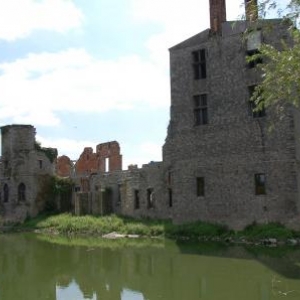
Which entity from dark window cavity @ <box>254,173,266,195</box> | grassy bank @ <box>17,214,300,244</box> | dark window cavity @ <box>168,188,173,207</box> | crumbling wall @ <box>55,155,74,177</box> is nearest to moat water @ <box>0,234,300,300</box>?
grassy bank @ <box>17,214,300,244</box>

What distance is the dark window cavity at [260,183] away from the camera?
1013 inches

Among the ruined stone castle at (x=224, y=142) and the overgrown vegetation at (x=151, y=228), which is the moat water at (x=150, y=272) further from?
the ruined stone castle at (x=224, y=142)

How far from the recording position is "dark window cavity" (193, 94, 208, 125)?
2841 centimetres

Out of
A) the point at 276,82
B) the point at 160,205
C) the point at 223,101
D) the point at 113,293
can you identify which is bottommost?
the point at 113,293

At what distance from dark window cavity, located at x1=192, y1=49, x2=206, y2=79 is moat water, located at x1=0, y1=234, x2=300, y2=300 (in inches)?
367

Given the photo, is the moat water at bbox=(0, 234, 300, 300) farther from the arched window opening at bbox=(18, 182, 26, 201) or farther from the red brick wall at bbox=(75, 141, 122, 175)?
the red brick wall at bbox=(75, 141, 122, 175)

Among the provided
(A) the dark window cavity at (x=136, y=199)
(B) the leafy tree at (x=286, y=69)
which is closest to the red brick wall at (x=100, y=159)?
(A) the dark window cavity at (x=136, y=199)

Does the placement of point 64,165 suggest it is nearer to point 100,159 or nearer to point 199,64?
point 100,159

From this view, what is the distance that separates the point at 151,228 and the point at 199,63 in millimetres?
9386

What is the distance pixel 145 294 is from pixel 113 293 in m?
1.01

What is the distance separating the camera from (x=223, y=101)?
2759 centimetres

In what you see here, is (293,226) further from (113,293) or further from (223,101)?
(113,293)

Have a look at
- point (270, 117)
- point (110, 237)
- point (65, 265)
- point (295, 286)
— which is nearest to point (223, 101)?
point (270, 117)

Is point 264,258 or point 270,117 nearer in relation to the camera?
point 264,258
